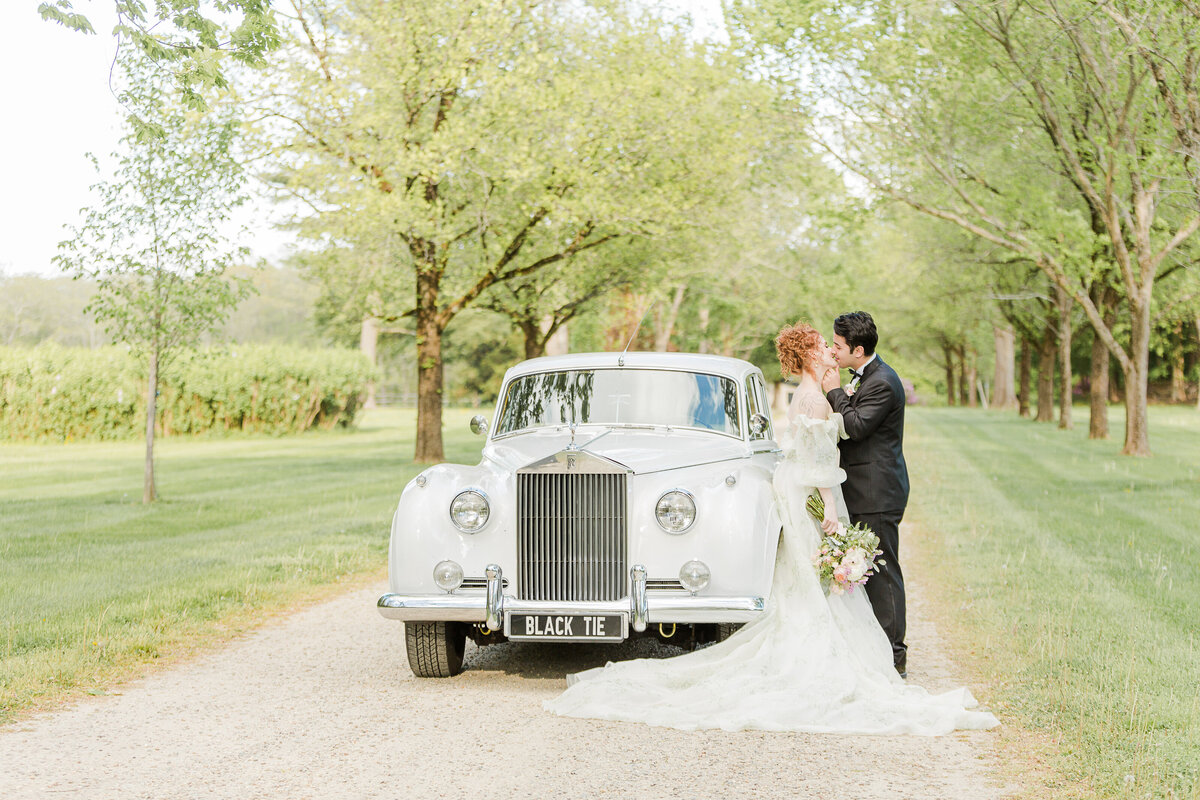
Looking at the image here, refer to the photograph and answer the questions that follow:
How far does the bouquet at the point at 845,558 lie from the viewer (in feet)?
20.5

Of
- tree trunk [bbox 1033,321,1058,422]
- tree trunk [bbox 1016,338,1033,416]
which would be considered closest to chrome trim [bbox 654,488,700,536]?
tree trunk [bbox 1033,321,1058,422]

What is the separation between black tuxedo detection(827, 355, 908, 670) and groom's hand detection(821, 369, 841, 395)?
0.29ft

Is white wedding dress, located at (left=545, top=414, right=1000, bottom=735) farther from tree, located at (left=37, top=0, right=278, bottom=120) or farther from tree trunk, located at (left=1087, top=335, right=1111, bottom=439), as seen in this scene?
tree trunk, located at (left=1087, top=335, right=1111, bottom=439)

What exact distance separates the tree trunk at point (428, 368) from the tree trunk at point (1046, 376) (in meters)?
23.6

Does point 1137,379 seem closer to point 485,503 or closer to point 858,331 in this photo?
point 858,331

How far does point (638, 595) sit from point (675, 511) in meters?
0.49

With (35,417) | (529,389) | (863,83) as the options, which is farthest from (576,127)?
(35,417)

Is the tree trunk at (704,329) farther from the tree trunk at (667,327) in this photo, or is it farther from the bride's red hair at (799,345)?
the bride's red hair at (799,345)

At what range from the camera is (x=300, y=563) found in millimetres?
10922

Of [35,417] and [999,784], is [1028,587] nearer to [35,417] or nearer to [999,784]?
[999,784]

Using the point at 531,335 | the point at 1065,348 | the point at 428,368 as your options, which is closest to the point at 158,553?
the point at 428,368

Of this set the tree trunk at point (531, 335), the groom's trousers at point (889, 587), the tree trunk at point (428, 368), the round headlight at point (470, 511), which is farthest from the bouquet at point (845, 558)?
the tree trunk at point (531, 335)

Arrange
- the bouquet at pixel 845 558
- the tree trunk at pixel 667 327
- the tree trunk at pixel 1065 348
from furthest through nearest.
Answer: the tree trunk at pixel 667 327, the tree trunk at pixel 1065 348, the bouquet at pixel 845 558

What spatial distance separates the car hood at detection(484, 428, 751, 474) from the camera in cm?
669
